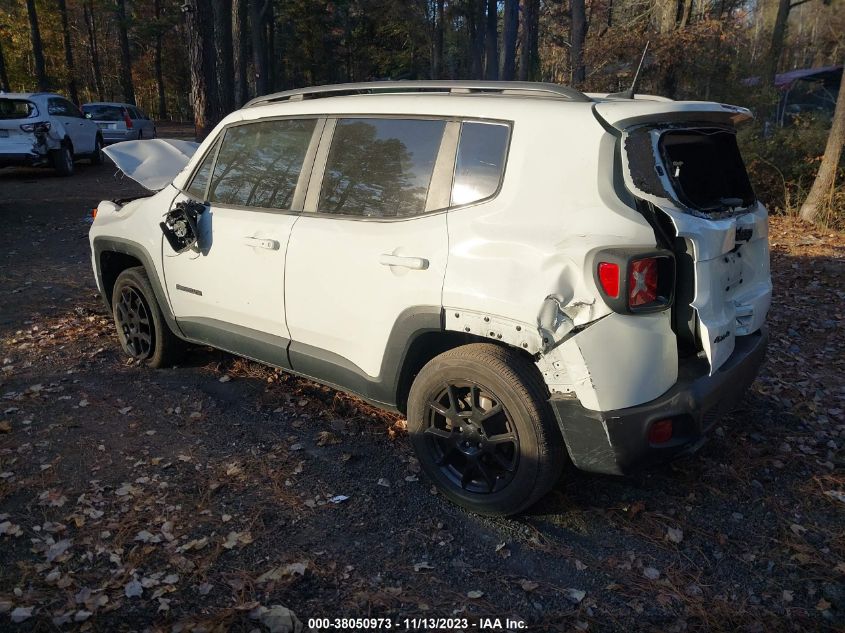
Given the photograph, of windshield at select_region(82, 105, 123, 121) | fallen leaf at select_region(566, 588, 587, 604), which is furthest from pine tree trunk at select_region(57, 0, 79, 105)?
fallen leaf at select_region(566, 588, 587, 604)

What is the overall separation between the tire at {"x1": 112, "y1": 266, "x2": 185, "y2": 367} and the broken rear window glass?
3.62m

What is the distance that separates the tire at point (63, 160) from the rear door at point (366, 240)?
44.7 feet

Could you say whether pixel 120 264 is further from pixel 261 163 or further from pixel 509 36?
pixel 509 36

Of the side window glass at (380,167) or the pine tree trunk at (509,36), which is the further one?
the pine tree trunk at (509,36)

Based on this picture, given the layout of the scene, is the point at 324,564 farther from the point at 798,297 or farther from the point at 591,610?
the point at 798,297

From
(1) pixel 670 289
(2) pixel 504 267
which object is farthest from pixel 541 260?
(1) pixel 670 289

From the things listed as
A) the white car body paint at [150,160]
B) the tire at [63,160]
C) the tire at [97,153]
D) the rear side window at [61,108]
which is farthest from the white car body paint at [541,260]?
the tire at [97,153]

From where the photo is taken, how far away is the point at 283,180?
3.93 m

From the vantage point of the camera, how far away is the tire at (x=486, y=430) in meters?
2.91

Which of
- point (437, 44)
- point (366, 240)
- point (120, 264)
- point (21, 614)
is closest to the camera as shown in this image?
point (21, 614)

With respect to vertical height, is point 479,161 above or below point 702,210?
above

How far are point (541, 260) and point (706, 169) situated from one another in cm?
123

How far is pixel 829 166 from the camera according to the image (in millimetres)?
9453

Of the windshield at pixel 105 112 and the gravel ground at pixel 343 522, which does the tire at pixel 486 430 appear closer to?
the gravel ground at pixel 343 522
